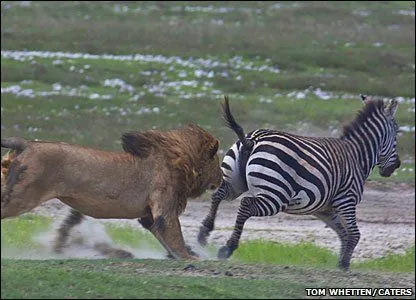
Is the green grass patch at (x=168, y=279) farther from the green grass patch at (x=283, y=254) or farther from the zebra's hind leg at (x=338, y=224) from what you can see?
the green grass patch at (x=283, y=254)

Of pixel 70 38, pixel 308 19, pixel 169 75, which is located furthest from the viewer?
pixel 308 19

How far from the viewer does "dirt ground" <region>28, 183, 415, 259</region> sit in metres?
16.0

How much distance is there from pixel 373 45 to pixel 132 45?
6.94 meters

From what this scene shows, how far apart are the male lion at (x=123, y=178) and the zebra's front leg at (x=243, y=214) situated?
0.38 metres

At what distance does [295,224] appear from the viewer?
57.4ft

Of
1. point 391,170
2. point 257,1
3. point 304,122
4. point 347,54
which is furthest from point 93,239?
point 257,1

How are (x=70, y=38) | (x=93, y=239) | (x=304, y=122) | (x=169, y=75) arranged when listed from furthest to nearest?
(x=70, y=38), (x=169, y=75), (x=304, y=122), (x=93, y=239)

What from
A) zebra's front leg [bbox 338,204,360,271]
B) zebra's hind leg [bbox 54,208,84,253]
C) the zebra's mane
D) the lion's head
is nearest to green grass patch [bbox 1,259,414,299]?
zebra's front leg [bbox 338,204,360,271]

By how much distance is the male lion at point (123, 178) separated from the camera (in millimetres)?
10820

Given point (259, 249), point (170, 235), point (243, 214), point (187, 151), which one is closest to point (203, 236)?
point (243, 214)

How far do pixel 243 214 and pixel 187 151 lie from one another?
81 cm

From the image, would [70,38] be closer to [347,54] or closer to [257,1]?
[347,54]

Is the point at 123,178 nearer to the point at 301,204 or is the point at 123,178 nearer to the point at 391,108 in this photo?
the point at 301,204

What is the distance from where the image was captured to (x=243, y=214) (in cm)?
1206
